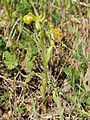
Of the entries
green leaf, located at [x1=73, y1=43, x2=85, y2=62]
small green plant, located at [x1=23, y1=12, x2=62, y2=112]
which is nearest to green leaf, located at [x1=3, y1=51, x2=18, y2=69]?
small green plant, located at [x1=23, y1=12, x2=62, y2=112]

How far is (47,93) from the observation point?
207 centimetres

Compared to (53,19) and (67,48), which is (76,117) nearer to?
(67,48)

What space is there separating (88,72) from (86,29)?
417 millimetres

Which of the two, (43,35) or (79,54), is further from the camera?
(79,54)

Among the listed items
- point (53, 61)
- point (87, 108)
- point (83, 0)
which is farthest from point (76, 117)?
point (83, 0)

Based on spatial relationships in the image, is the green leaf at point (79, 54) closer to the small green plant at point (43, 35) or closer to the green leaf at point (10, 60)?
the small green plant at point (43, 35)

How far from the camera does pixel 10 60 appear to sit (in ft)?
7.00

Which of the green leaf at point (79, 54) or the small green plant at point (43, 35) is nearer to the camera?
the small green plant at point (43, 35)

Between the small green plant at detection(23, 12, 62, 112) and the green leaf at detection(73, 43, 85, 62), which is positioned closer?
the small green plant at detection(23, 12, 62, 112)

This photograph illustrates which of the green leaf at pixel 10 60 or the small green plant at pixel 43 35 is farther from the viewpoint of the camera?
the green leaf at pixel 10 60

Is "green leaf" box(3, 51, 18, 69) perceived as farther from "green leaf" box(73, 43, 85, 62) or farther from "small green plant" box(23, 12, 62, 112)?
"green leaf" box(73, 43, 85, 62)

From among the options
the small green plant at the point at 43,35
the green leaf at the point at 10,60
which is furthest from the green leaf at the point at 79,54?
the green leaf at the point at 10,60

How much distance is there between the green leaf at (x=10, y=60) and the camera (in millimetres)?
2127

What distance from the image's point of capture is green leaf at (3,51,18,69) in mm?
2127
